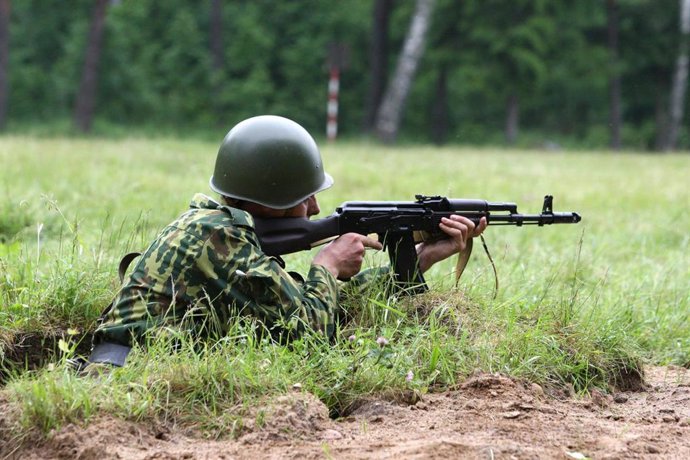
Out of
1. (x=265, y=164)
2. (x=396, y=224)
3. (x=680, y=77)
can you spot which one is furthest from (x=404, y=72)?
(x=265, y=164)

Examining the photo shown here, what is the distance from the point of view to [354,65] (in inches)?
1421

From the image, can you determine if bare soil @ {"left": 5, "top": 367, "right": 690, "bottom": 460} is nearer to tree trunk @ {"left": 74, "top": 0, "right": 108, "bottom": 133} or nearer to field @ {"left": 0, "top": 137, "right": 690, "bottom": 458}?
field @ {"left": 0, "top": 137, "right": 690, "bottom": 458}

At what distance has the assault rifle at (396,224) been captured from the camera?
4.29 metres

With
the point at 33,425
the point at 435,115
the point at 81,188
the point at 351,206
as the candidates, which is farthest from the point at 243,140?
the point at 435,115

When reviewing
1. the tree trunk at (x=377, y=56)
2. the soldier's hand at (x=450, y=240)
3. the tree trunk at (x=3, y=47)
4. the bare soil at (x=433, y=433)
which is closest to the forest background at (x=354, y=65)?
the tree trunk at (x=377, y=56)

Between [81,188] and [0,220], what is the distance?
94.2 inches

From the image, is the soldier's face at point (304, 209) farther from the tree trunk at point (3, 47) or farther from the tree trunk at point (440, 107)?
the tree trunk at point (440, 107)

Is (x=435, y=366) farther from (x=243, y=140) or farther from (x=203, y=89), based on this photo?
(x=203, y=89)

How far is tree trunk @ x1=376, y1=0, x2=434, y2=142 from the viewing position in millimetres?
25656

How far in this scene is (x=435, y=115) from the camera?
33875 millimetres

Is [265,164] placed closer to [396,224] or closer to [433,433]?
[396,224]

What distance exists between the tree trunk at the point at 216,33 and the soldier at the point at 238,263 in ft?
87.1

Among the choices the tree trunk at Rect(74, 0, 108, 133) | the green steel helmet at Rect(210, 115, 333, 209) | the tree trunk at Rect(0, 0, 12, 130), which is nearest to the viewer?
the green steel helmet at Rect(210, 115, 333, 209)

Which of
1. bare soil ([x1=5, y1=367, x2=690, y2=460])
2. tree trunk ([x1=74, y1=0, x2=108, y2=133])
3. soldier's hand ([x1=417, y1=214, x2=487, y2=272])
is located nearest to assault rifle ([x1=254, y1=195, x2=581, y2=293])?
soldier's hand ([x1=417, y1=214, x2=487, y2=272])
